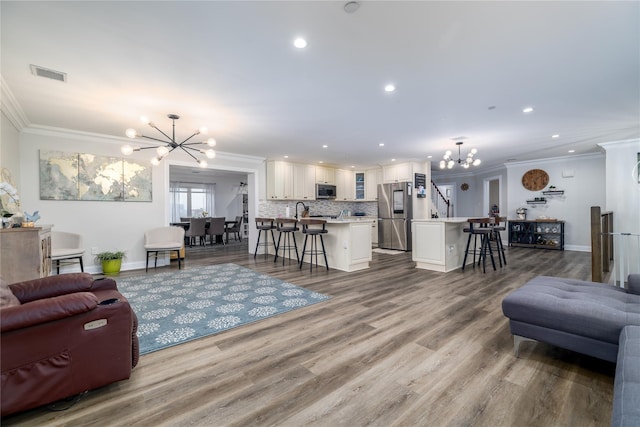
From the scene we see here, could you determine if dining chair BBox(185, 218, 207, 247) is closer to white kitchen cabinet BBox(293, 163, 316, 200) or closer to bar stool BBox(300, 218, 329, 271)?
white kitchen cabinet BBox(293, 163, 316, 200)

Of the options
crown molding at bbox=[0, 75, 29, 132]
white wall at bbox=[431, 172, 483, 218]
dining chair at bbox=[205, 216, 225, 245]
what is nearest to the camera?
crown molding at bbox=[0, 75, 29, 132]

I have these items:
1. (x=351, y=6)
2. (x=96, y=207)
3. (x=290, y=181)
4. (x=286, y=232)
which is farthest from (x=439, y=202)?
(x=96, y=207)

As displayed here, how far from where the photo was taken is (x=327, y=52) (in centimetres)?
237

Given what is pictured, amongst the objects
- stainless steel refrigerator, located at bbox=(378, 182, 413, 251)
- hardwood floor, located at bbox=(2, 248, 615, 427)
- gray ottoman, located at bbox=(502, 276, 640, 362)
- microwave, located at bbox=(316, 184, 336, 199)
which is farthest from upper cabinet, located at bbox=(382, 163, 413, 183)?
gray ottoman, located at bbox=(502, 276, 640, 362)

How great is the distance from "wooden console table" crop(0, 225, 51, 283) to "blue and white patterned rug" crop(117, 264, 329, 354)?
100 cm

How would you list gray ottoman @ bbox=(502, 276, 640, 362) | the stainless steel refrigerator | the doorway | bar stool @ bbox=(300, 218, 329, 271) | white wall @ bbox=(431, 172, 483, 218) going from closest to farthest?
gray ottoman @ bbox=(502, 276, 640, 362), bar stool @ bbox=(300, 218, 329, 271), the stainless steel refrigerator, the doorway, white wall @ bbox=(431, 172, 483, 218)

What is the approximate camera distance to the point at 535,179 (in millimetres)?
7840

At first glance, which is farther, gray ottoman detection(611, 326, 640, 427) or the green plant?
the green plant

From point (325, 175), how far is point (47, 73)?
622cm

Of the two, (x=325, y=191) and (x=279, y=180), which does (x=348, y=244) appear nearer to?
(x=279, y=180)

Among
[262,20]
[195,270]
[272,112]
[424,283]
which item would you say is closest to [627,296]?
[424,283]

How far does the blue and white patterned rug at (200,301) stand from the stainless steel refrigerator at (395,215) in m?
4.37

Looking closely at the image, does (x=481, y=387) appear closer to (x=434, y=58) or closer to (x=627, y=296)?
(x=627, y=296)

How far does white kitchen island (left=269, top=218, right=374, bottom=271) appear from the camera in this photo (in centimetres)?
497
